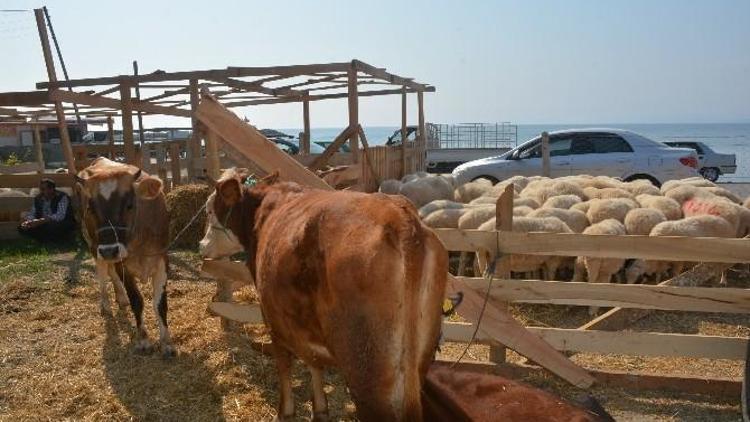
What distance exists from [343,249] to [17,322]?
6.05 m

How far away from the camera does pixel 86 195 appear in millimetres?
5992

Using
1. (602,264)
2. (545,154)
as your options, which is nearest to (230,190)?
(602,264)

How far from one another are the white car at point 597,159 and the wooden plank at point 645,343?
33.1 ft

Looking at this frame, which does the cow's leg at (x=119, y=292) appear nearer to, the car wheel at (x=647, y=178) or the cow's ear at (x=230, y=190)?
the cow's ear at (x=230, y=190)

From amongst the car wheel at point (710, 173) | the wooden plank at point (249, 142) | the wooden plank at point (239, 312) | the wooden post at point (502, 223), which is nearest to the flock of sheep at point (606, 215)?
the wooden post at point (502, 223)

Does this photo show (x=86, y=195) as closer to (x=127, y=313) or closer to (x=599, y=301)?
(x=127, y=313)

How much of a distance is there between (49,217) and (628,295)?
398 inches

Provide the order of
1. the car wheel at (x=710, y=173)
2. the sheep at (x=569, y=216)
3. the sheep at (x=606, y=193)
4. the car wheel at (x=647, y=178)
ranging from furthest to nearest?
the car wheel at (x=710, y=173) < the car wheel at (x=647, y=178) < the sheep at (x=606, y=193) < the sheep at (x=569, y=216)

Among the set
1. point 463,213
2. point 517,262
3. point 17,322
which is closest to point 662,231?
point 517,262

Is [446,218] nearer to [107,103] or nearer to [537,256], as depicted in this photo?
[537,256]

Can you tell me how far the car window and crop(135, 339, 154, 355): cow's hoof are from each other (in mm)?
11920

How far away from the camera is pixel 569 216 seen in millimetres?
9188

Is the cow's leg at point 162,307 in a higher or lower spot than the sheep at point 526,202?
lower

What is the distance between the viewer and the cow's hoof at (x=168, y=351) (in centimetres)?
616
